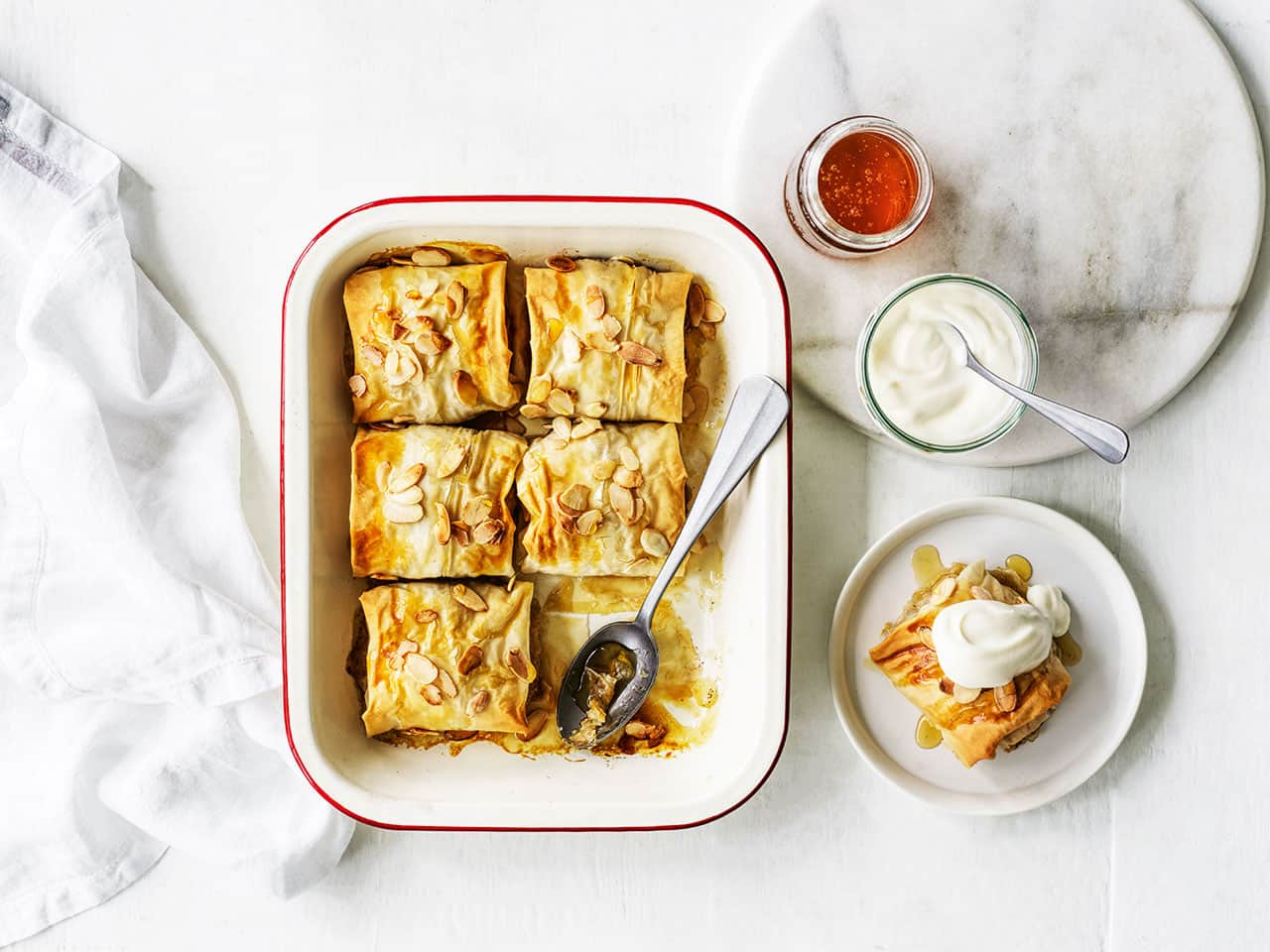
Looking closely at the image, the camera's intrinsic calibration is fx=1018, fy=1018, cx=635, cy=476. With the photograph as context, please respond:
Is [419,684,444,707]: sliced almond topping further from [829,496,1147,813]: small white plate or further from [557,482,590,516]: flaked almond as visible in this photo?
[829,496,1147,813]: small white plate

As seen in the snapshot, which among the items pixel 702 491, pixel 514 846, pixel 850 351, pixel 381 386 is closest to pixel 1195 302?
pixel 850 351

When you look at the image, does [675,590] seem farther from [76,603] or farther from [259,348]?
[76,603]

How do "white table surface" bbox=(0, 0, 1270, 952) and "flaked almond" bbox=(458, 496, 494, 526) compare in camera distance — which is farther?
"white table surface" bbox=(0, 0, 1270, 952)

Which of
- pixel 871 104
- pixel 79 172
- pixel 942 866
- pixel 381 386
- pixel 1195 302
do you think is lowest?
pixel 942 866

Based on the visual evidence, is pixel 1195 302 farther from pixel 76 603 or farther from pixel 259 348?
pixel 76 603

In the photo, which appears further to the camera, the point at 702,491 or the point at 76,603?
the point at 76,603

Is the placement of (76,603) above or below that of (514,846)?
above

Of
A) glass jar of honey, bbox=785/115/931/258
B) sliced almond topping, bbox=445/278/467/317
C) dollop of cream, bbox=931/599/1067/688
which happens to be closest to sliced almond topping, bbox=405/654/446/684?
sliced almond topping, bbox=445/278/467/317

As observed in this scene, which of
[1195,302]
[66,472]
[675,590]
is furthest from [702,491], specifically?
[66,472]
